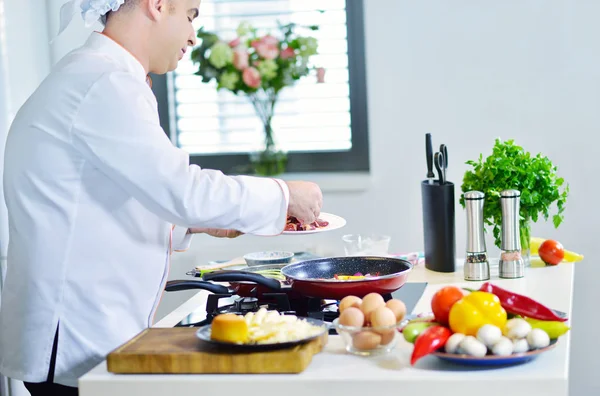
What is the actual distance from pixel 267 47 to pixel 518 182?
149 cm

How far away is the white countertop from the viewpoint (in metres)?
1.27

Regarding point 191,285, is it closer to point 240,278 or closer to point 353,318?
point 240,278

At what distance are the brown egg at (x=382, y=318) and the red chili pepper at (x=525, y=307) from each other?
0.19 meters

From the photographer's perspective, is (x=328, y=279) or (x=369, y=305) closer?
(x=369, y=305)

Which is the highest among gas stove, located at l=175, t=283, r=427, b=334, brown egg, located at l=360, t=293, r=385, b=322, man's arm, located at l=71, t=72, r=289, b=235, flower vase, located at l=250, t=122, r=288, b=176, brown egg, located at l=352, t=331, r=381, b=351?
man's arm, located at l=71, t=72, r=289, b=235

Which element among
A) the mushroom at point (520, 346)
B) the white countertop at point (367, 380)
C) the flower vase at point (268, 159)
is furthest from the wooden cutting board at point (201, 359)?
the flower vase at point (268, 159)

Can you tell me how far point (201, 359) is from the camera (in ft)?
4.48

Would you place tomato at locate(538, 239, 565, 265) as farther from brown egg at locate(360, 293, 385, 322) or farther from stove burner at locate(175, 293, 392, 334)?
brown egg at locate(360, 293, 385, 322)

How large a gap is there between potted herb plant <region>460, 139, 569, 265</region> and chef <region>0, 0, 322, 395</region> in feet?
2.37

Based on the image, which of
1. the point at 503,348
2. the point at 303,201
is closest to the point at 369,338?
the point at 503,348

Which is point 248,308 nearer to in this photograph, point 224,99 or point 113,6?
point 113,6

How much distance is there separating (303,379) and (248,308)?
561 millimetres

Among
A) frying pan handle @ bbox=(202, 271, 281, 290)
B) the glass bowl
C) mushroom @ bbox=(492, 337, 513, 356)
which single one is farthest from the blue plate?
the glass bowl

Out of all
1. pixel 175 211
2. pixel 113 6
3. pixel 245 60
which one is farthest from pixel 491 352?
pixel 245 60
